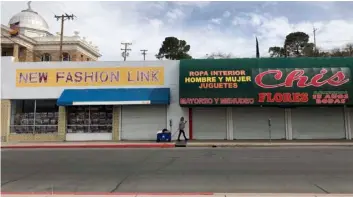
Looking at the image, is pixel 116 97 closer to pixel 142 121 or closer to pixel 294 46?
pixel 142 121

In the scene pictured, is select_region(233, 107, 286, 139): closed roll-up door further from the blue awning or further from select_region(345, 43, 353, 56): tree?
select_region(345, 43, 353, 56): tree

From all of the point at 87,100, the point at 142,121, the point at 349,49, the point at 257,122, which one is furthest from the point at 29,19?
the point at 257,122

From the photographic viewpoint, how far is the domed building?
7188 centimetres

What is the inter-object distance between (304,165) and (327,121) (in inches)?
496

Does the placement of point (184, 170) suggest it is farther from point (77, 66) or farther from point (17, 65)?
point (17, 65)

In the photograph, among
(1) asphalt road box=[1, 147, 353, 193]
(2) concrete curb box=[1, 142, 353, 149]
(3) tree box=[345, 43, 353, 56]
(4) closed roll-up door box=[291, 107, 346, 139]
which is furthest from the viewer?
(3) tree box=[345, 43, 353, 56]

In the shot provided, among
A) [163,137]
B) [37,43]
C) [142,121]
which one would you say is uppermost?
[37,43]

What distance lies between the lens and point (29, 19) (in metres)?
81.0

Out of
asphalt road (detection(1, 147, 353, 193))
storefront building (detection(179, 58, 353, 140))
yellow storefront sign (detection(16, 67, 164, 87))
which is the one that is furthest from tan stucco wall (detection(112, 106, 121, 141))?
asphalt road (detection(1, 147, 353, 193))

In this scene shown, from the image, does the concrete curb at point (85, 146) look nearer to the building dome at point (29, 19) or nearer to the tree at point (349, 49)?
the tree at point (349, 49)

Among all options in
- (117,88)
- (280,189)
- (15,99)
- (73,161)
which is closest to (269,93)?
(117,88)

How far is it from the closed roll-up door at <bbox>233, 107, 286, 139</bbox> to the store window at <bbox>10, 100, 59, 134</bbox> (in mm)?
12074

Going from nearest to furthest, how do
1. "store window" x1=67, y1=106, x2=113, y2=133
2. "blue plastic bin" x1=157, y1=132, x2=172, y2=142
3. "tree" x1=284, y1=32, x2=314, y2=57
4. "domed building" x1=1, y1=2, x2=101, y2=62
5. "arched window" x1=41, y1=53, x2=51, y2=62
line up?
"blue plastic bin" x1=157, y1=132, x2=172, y2=142 → "store window" x1=67, y1=106, x2=113, y2=133 → "tree" x1=284, y1=32, x2=314, y2=57 → "domed building" x1=1, y1=2, x2=101, y2=62 → "arched window" x1=41, y1=53, x2=51, y2=62

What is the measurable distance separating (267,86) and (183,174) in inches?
520
